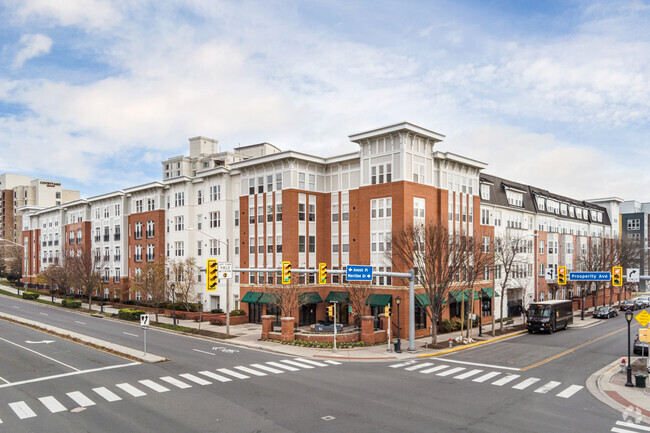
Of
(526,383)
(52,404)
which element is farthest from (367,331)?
(52,404)

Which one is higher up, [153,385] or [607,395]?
[153,385]

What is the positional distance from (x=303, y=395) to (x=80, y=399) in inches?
385

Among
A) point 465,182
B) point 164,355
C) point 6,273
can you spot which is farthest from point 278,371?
point 6,273

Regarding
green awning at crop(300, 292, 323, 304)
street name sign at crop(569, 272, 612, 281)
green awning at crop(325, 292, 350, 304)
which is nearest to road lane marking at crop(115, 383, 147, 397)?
green awning at crop(300, 292, 323, 304)

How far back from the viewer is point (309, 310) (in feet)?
153

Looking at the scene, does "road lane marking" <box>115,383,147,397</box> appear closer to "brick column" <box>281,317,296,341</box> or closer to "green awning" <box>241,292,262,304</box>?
"brick column" <box>281,317,296,341</box>

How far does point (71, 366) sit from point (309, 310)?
2428 cm

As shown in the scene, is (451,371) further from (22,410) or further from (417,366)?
(22,410)

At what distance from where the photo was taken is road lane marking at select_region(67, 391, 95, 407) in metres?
18.9

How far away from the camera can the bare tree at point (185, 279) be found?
53531mm

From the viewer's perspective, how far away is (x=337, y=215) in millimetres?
47969

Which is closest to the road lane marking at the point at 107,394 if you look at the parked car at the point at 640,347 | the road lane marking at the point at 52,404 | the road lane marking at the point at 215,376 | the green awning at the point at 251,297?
the road lane marking at the point at 52,404

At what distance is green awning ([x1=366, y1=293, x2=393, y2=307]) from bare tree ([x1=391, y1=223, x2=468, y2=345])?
3.15 m

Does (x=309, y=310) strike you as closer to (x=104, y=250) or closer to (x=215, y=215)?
(x=215, y=215)
